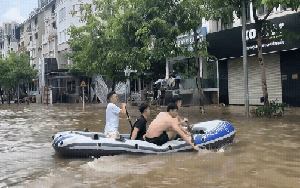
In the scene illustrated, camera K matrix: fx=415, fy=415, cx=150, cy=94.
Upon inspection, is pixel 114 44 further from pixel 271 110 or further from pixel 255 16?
pixel 271 110

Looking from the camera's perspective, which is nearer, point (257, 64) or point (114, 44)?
point (257, 64)

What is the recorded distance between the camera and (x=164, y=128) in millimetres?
9586

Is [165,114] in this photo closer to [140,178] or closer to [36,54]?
[140,178]

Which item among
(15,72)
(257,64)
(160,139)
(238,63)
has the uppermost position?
(15,72)

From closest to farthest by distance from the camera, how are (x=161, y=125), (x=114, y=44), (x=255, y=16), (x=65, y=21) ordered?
(x=161, y=125) → (x=255, y=16) → (x=114, y=44) → (x=65, y=21)

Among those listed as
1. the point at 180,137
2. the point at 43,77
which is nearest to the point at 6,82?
the point at 43,77

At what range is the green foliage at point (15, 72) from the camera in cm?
5284

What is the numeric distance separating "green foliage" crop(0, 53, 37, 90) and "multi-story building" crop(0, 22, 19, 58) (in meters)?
38.1

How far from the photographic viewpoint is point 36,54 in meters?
73.0

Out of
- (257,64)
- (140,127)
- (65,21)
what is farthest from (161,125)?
(65,21)

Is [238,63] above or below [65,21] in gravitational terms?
below

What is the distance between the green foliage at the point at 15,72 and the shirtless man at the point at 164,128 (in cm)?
4611

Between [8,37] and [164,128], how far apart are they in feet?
313

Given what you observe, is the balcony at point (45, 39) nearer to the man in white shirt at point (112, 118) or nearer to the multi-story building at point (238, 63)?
the multi-story building at point (238, 63)
